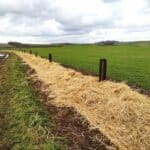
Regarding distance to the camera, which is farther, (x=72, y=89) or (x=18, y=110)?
(x=72, y=89)

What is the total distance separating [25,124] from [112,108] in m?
2.82

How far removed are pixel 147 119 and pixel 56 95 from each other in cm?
683

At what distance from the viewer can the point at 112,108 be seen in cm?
1343

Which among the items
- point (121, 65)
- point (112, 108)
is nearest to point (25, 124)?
point (112, 108)

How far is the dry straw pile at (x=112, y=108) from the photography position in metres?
11.0

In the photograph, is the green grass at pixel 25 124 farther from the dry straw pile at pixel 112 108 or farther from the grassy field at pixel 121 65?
the grassy field at pixel 121 65

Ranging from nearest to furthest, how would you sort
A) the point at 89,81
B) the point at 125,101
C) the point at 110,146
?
the point at 110,146 < the point at 125,101 < the point at 89,81

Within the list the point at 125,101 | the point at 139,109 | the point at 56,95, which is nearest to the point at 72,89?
the point at 56,95

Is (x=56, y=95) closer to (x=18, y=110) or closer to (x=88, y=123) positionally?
(x=18, y=110)

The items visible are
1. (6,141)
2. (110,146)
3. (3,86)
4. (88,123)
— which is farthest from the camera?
(3,86)

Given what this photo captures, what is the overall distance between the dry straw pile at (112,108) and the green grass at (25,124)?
1.17 meters

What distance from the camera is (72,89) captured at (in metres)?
18.4

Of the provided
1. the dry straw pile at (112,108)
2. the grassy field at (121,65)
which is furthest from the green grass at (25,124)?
the grassy field at (121,65)

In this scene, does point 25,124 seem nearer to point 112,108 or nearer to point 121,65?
point 112,108
